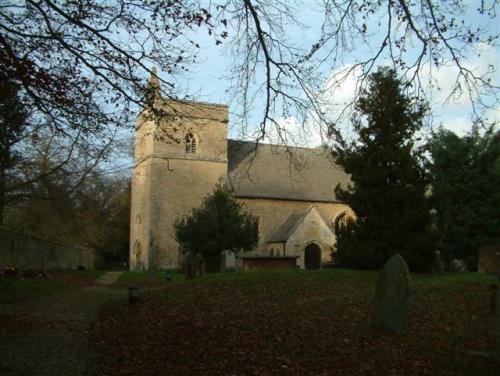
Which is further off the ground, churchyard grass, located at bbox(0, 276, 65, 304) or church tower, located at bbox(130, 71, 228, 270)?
church tower, located at bbox(130, 71, 228, 270)

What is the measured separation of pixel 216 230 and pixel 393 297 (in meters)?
18.2

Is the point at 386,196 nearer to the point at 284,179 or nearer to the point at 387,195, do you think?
the point at 387,195

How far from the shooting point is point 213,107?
919 cm

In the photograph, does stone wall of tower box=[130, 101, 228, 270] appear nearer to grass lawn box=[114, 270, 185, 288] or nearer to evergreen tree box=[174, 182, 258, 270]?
grass lawn box=[114, 270, 185, 288]

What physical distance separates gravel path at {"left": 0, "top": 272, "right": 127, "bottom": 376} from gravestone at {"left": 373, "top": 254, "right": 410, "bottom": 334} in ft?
16.5

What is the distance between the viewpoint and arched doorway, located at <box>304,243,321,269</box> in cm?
3478

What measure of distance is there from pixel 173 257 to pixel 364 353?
1242 inches

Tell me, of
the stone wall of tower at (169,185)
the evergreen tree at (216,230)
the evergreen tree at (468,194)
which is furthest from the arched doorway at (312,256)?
the stone wall of tower at (169,185)

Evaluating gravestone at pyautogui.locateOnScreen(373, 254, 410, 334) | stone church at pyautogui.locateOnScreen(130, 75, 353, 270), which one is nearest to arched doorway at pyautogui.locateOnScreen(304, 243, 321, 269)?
stone church at pyautogui.locateOnScreen(130, 75, 353, 270)

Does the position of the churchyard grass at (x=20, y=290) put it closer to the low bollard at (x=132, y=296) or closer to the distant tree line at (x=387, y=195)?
the low bollard at (x=132, y=296)

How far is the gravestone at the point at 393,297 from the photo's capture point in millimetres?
9586

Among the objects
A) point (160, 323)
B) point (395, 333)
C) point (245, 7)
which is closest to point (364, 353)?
point (395, 333)

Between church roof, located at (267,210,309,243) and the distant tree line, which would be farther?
church roof, located at (267,210,309,243)

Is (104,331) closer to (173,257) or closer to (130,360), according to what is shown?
(130,360)
